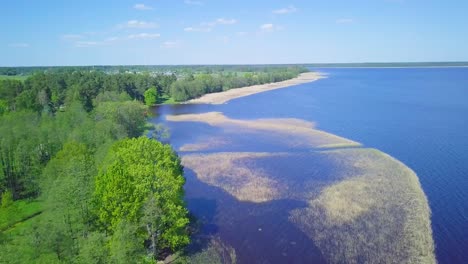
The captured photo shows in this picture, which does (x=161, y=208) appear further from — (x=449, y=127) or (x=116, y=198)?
(x=449, y=127)

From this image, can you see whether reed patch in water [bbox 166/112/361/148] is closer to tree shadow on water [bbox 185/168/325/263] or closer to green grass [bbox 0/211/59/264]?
tree shadow on water [bbox 185/168/325/263]

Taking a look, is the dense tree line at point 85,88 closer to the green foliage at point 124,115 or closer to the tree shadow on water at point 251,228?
the green foliage at point 124,115

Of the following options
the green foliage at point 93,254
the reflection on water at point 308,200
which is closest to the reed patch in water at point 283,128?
the reflection on water at point 308,200

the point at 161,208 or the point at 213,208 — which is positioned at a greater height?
the point at 161,208

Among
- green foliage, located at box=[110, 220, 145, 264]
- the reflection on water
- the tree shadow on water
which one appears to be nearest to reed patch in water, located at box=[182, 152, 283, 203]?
the reflection on water

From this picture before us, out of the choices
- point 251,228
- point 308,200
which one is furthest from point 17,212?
point 308,200

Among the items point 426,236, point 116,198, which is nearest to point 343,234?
point 426,236
